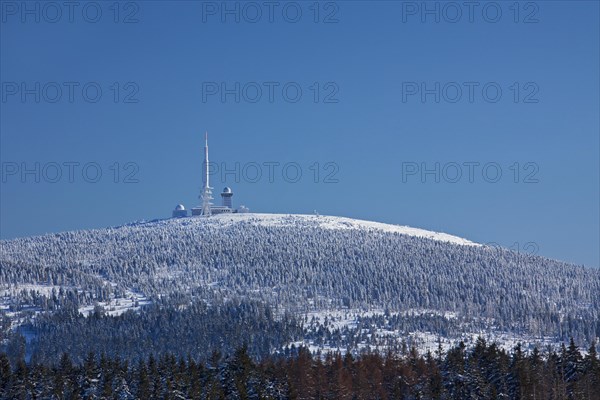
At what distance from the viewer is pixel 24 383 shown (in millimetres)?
128125

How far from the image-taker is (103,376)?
131875 mm

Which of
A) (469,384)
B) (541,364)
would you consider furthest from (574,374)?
(469,384)

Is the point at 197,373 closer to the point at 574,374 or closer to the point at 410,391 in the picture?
the point at 410,391

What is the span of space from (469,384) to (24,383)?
179 ft

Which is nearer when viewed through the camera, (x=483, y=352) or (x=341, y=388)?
(x=341, y=388)

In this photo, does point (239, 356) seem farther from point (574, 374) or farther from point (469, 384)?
point (574, 374)

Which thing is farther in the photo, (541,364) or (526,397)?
(541,364)

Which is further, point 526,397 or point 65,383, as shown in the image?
point 65,383

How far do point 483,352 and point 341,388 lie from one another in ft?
72.6

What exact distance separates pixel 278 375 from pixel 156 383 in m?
16.6

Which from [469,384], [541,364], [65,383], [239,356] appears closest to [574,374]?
[541,364]

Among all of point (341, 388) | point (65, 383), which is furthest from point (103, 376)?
point (341, 388)

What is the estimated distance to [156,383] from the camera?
12312 cm

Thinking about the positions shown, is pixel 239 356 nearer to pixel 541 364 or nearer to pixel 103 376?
pixel 103 376
